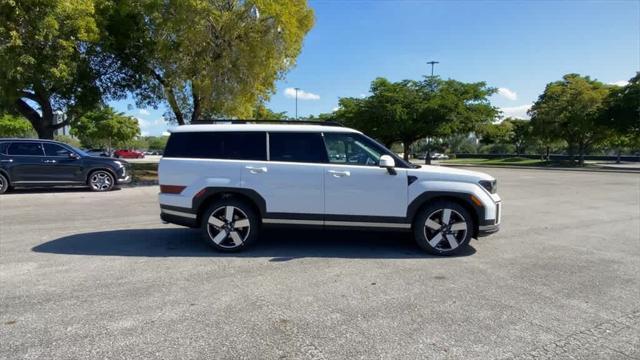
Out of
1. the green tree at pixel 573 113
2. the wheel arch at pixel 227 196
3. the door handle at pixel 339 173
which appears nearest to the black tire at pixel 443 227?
the door handle at pixel 339 173

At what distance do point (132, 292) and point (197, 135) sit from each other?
2.49 metres

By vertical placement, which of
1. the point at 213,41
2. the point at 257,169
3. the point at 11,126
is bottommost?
the point at 257,169

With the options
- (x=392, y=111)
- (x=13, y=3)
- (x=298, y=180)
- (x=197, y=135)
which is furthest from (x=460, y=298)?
(x=392, y=111)

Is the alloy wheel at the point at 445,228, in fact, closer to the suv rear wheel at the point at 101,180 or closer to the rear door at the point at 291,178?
the rear door at the point at 291,178

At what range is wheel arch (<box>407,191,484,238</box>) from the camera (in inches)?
240

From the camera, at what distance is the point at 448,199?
622 cm

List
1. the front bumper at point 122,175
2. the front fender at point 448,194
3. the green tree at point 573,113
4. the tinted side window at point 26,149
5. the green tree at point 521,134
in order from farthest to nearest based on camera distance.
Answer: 1. the green tree at point 521,134
2. the green tree at point 573,113
3. the front bumper at point 122,175
4. the tinted side window at point 26,149
5. the front fender at point 448,194

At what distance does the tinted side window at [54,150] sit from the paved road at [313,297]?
6.83m

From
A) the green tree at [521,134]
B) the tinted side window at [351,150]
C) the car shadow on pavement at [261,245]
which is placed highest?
the green tree at [521,134]

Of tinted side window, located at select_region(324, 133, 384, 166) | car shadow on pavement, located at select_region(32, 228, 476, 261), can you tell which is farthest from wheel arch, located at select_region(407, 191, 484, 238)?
tinted side window, located at select_region(324, 133, 384, 166)

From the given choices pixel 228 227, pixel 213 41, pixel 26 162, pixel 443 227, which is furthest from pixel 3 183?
pixel 443 227

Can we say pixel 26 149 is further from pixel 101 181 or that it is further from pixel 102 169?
pixel 101 181

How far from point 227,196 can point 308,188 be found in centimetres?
117

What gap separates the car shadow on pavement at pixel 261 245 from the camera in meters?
6.20
